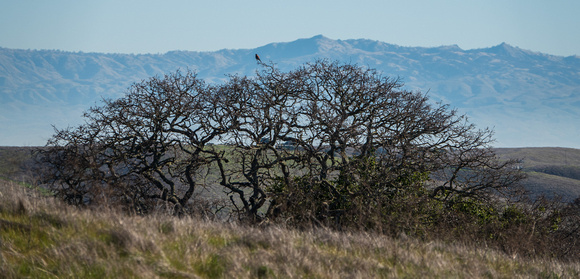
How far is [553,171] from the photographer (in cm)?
10969

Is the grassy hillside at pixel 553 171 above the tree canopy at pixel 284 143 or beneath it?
beneath

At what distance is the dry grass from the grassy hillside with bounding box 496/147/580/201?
1800 inches

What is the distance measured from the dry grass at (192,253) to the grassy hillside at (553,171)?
45723mm

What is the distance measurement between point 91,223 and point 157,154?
41.9ft

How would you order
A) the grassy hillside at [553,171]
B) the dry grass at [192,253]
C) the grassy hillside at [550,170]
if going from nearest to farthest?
1. the dry grass at [192,253]
2. the grassy hillside at [550,170]
3. the grassy hillside at [553,171]

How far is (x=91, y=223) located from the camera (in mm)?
7746

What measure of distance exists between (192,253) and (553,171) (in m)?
119

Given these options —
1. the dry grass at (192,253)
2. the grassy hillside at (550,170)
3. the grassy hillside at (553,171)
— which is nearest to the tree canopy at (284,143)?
the dry grass at (192,253)

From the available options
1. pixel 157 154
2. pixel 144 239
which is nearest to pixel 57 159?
pixel 157 154

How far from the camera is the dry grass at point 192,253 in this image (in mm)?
6227

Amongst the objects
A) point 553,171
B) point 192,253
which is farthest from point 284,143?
point 553,171

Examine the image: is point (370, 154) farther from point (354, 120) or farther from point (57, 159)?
point (57, 159)

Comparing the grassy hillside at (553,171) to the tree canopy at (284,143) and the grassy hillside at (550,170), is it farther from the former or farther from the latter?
the tree canopy at (284,143)

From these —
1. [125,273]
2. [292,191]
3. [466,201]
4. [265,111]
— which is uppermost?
[265,111]
